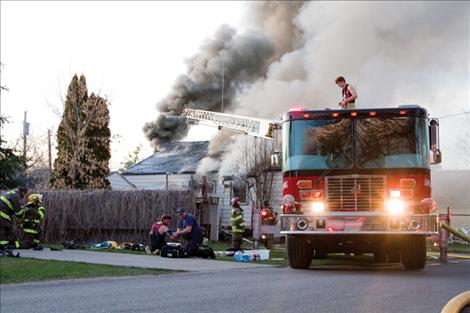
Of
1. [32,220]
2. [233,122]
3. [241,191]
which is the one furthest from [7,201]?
[233,122]

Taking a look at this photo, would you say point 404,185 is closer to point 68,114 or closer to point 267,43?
point 68,114

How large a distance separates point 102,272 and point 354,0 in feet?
84.7

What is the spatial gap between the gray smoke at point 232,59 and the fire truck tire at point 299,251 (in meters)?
27.4

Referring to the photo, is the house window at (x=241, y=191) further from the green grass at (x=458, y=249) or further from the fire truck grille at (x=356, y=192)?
the fire truck grille at (x=356, y=192)

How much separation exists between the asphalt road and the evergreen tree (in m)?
19.8

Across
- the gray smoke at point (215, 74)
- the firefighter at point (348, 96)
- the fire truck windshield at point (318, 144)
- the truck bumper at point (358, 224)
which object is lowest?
the truck bumper at point (358, 224)

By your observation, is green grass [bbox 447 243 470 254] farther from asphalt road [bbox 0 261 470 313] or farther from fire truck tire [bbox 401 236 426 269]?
asphalt road [bbox 0 261 470 313]

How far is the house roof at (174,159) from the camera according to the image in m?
36.9

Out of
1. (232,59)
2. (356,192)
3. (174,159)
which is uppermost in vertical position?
(232,59)

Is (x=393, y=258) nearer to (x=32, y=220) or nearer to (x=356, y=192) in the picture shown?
(x=356, y=192)

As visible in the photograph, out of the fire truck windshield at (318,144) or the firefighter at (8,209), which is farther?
the firefighter at (8,209)

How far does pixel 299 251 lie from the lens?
37.0ft

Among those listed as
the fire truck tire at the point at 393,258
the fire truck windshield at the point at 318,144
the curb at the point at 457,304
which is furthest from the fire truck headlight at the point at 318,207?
the curb at the point at 457,304

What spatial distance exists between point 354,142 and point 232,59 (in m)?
28.2
